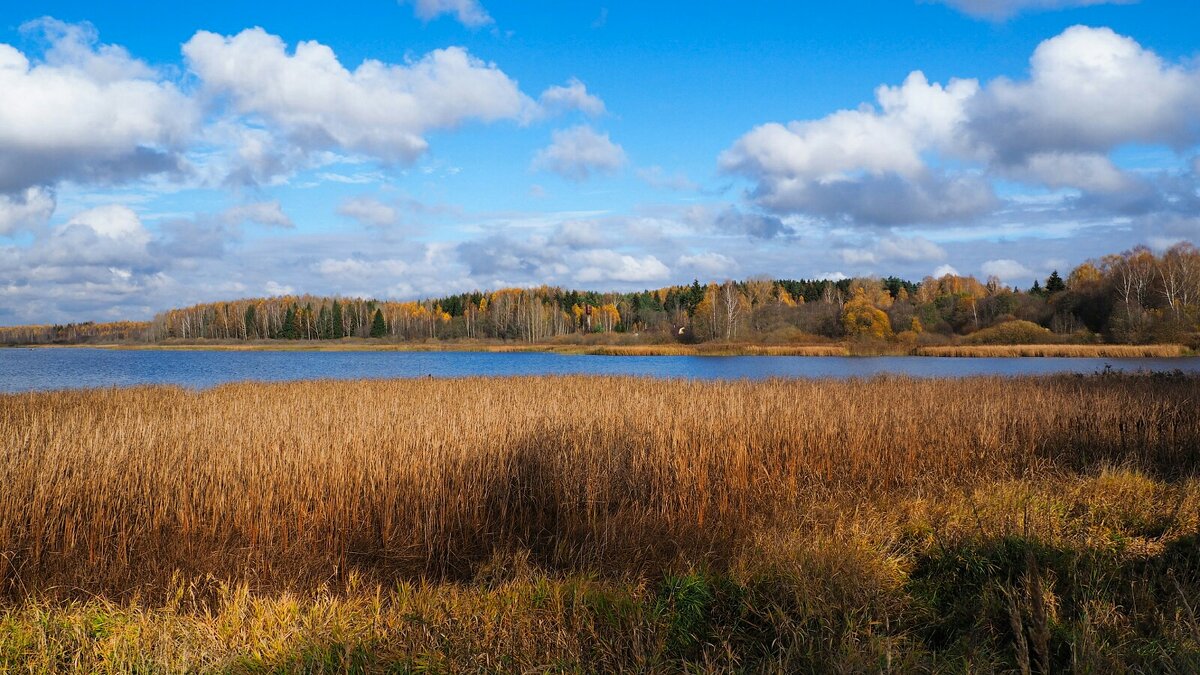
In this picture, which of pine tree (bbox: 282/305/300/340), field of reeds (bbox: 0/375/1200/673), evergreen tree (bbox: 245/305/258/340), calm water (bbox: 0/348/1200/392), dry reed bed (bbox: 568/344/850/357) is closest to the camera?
field of reeds (bbox: 0/375/1200/673)

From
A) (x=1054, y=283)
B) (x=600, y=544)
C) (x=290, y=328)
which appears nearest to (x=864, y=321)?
(x=1054, y=283)

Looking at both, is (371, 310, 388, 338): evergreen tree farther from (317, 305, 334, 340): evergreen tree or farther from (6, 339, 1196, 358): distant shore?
(6, 339, 1196, 358): distant shore

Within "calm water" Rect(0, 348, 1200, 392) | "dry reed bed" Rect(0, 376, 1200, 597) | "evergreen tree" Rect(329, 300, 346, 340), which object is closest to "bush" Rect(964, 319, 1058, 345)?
"calm water" Rect(0, 348, 1200, 392)

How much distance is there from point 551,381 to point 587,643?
1648 centimetres

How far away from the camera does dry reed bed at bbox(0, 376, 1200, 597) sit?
19.4 feet

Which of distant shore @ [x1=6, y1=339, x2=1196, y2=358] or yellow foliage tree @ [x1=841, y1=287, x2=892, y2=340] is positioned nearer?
distant shore @ [x1=6, y1=339, x2=1196, y2=358]

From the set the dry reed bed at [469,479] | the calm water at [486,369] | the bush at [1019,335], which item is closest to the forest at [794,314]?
the bush at [1019,335]

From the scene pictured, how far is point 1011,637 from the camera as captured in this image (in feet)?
14.1

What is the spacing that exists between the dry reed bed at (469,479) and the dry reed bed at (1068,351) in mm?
45167

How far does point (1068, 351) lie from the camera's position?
1987 inches

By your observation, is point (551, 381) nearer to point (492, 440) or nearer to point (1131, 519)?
point (492, 440)

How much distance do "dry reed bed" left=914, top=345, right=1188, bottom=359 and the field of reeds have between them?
46.2 metres

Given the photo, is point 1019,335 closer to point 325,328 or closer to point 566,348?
point 566,348

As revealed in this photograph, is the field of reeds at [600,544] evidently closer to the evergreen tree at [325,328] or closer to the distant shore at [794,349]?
the distant shore at [794,349]
